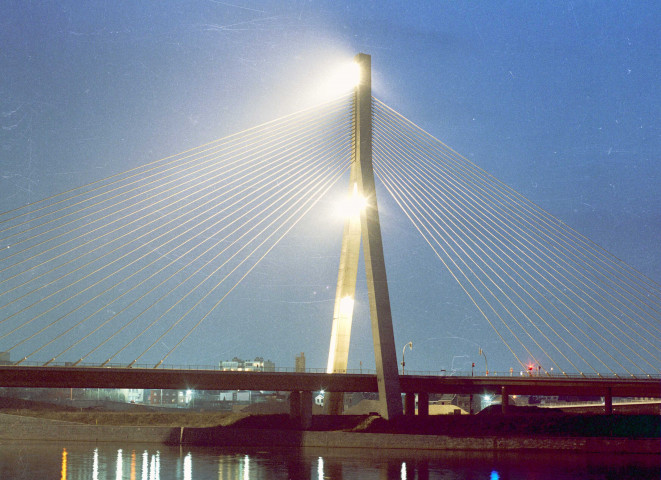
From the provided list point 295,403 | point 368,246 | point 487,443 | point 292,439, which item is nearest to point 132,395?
point 295,403

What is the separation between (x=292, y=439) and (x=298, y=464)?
15592 mm

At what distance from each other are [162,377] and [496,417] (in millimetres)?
26089

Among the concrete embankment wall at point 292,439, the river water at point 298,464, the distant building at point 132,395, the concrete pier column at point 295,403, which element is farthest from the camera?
the distant building at point 132,395

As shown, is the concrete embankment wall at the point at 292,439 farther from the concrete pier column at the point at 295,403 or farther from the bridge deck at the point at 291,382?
the concrete pier column at the point at 295,403

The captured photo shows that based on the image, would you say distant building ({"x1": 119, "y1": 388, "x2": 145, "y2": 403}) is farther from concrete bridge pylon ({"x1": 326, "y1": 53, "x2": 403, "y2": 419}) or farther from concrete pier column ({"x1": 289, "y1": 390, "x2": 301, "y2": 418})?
concrete bridge pylon ({"x1": 326, "y1": 53, "x2": 403, "y2": 419})

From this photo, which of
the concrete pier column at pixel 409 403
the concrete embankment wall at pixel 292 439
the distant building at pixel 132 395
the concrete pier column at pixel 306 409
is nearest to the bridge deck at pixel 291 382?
the concrete pier column at pixel 306 409

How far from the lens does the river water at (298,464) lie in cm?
3450

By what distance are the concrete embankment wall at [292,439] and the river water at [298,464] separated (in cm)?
176

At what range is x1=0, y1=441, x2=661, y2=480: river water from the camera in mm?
34500

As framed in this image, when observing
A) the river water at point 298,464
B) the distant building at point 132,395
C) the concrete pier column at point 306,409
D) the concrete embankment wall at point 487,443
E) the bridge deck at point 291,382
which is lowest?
the river water at point 298,464

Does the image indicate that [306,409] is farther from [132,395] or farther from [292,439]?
[132,395]

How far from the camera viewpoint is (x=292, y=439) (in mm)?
56219

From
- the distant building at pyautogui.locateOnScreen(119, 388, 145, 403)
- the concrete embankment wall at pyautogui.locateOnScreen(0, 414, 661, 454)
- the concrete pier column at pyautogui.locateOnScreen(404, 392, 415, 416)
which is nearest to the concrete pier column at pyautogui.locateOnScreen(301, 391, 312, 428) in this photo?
the concrete embankment wall at pyautogui.locateOnScreen(0, 414, 661, 454)

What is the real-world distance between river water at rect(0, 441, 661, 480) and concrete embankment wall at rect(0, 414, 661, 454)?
1.76 metres
